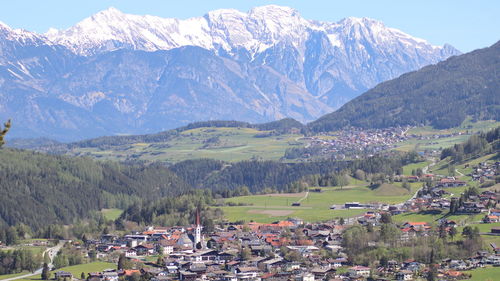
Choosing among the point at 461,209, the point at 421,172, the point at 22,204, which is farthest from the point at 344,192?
the point at 22,204

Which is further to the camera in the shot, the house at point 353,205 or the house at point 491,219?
the house at point 353,205

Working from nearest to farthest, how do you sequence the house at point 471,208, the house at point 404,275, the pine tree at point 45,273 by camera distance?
1. the house at point 404,275
2. the pine tree at point 45,273
3. the house at point 471,208

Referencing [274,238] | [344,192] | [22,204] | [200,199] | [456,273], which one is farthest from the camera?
[22,204]

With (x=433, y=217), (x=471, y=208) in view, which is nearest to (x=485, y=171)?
(x=471, y=208)

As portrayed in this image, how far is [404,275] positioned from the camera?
9938cm

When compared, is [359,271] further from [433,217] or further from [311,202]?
[311,202]

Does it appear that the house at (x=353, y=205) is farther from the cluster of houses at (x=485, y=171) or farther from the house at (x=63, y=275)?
the house at (x=63, y=275)

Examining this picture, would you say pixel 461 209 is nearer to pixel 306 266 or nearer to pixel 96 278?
pixel 306 266

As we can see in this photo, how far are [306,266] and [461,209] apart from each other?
3180cm

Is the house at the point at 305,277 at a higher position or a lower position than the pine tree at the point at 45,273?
lower

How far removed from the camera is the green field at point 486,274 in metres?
96.1

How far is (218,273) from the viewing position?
109938 mm

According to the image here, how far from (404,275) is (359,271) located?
19.2ft

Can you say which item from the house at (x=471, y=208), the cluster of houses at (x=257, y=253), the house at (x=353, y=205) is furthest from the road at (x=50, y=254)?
the house at (x=471, y=208)
